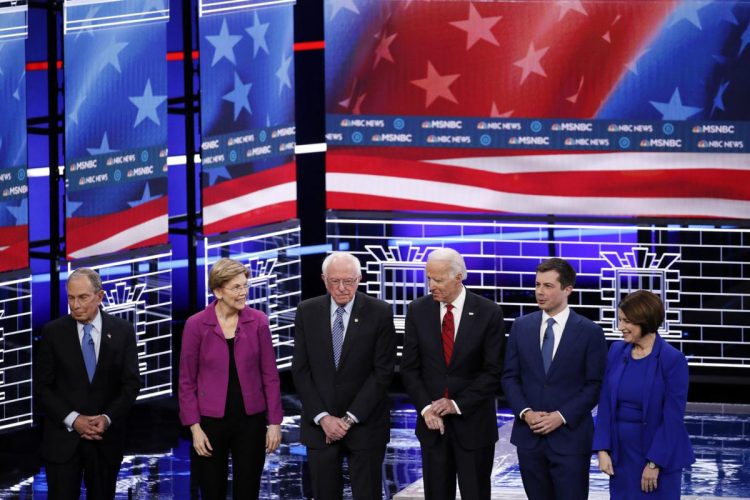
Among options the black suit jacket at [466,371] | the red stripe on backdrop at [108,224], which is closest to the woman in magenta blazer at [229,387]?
the black suit jacket at [466,371]

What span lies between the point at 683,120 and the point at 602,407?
391cm

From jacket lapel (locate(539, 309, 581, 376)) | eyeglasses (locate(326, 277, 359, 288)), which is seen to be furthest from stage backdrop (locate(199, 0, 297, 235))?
jacket lapel (locate(539, 309, 581, 376))

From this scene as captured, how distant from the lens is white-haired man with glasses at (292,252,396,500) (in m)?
6.02

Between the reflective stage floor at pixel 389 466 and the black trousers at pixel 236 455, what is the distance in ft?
3.67

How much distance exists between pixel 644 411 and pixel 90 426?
2.34 meters

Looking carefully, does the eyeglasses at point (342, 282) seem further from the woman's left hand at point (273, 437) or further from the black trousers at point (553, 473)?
the black trousers at point (553, 473)

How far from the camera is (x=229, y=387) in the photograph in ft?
19.7

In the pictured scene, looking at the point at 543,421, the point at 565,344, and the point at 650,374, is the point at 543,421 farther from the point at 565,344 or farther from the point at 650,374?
the point at 650,374

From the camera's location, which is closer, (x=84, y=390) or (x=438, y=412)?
(x=438, y=412)

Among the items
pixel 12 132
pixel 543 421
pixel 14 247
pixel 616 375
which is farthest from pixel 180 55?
pixel 616 375

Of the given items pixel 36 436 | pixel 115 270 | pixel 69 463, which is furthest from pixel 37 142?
pixel 69 463

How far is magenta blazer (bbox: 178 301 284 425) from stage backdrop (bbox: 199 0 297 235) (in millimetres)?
2816

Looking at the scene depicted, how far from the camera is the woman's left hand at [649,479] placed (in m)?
5.54

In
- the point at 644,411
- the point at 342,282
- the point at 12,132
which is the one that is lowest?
the point at 644,411
